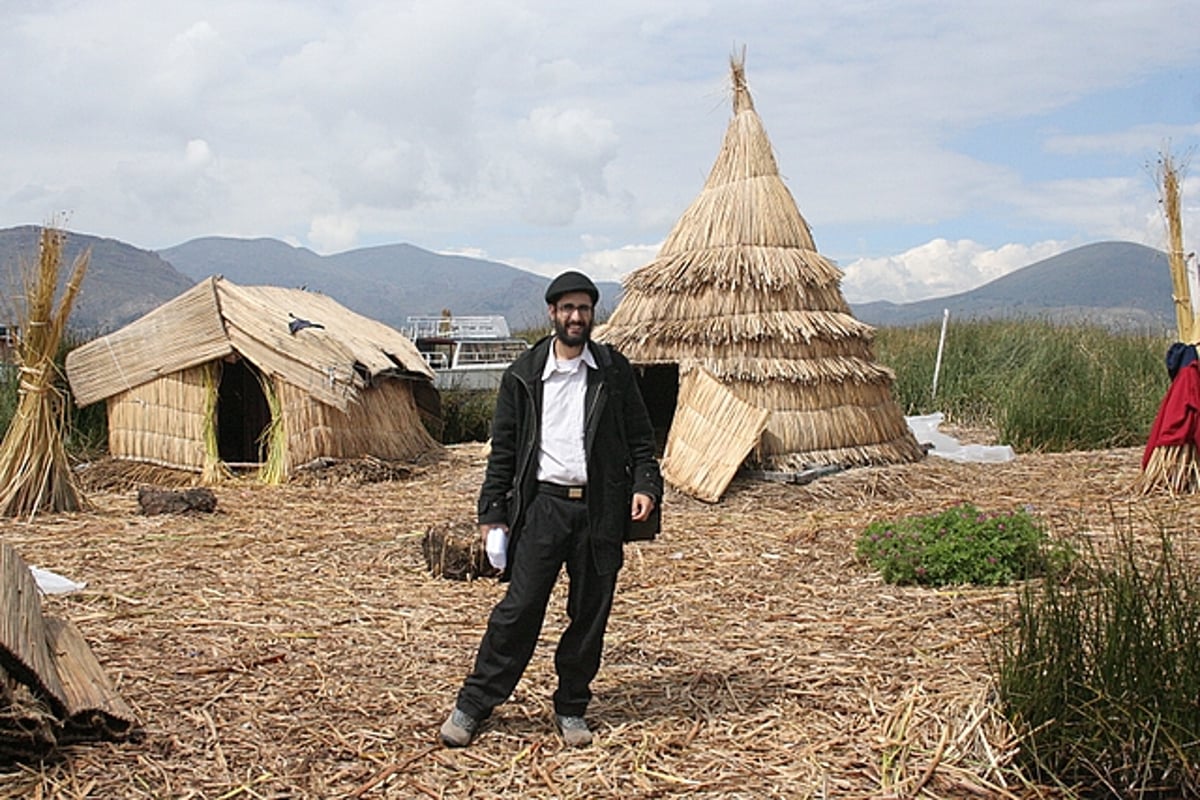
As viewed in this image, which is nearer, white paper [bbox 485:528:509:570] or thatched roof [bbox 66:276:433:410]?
white paper [bbox 485:528:509:570]

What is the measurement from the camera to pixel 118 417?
36.3ft

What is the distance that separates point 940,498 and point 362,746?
6.20 m

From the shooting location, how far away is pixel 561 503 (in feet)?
12.8

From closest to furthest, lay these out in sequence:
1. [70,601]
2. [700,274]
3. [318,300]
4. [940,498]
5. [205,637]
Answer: [205,637], [70,601], [940,498], [700,274], [318,300]

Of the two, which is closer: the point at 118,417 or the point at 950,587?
the point at 950,587

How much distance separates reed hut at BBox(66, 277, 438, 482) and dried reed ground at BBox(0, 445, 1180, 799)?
2.50 metres

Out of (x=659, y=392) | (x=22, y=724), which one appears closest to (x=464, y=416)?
(x=659, y=392)

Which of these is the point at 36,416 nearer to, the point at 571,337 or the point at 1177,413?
the point at 571,337

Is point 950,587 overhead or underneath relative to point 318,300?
underneath

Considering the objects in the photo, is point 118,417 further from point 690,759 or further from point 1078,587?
point 1078,587

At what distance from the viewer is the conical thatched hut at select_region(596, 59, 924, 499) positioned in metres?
9.55

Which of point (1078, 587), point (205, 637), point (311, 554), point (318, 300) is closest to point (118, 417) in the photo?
point (318, 300)

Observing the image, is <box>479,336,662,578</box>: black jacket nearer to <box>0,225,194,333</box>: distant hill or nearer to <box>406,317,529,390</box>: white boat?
<box>406,317,529,390</box>: white boat

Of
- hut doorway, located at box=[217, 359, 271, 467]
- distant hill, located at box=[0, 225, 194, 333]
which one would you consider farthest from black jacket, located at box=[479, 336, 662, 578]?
distant hill, located at box=[0, 225, 194, 333]
